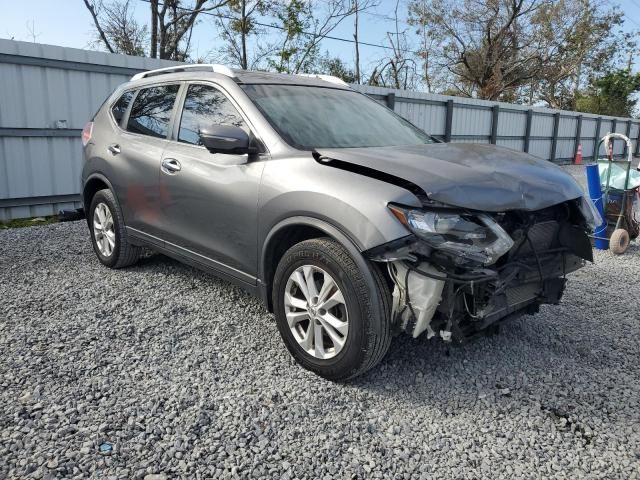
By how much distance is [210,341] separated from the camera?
11.3 feet

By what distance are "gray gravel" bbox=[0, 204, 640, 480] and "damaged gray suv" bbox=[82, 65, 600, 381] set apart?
339mm

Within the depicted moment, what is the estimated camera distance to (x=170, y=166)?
3.79m

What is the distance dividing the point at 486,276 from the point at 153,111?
3.10 m

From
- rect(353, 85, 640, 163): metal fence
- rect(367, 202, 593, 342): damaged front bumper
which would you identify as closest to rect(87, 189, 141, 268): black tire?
rect(367, 202, 593, 342): damaged front bumper

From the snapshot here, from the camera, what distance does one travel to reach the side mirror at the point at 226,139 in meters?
3.05

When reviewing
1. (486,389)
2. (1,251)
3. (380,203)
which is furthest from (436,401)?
(1,251)

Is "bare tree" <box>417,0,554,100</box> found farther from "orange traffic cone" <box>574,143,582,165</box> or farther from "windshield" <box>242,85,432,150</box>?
"windshield" <box>242,85,432,150</box>

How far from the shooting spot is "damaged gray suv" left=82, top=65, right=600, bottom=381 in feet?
8.38

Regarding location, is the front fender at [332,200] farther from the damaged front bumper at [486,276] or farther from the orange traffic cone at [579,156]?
the orange traffic cone at [579,156]

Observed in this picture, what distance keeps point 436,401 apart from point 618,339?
66.7 inches

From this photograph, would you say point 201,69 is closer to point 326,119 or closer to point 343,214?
point 326,119

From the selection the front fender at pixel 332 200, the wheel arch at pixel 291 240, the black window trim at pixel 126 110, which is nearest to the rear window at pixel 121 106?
the black window trim at pixel 126 110

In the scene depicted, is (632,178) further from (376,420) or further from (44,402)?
(44,402)

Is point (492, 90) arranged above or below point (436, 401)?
above
